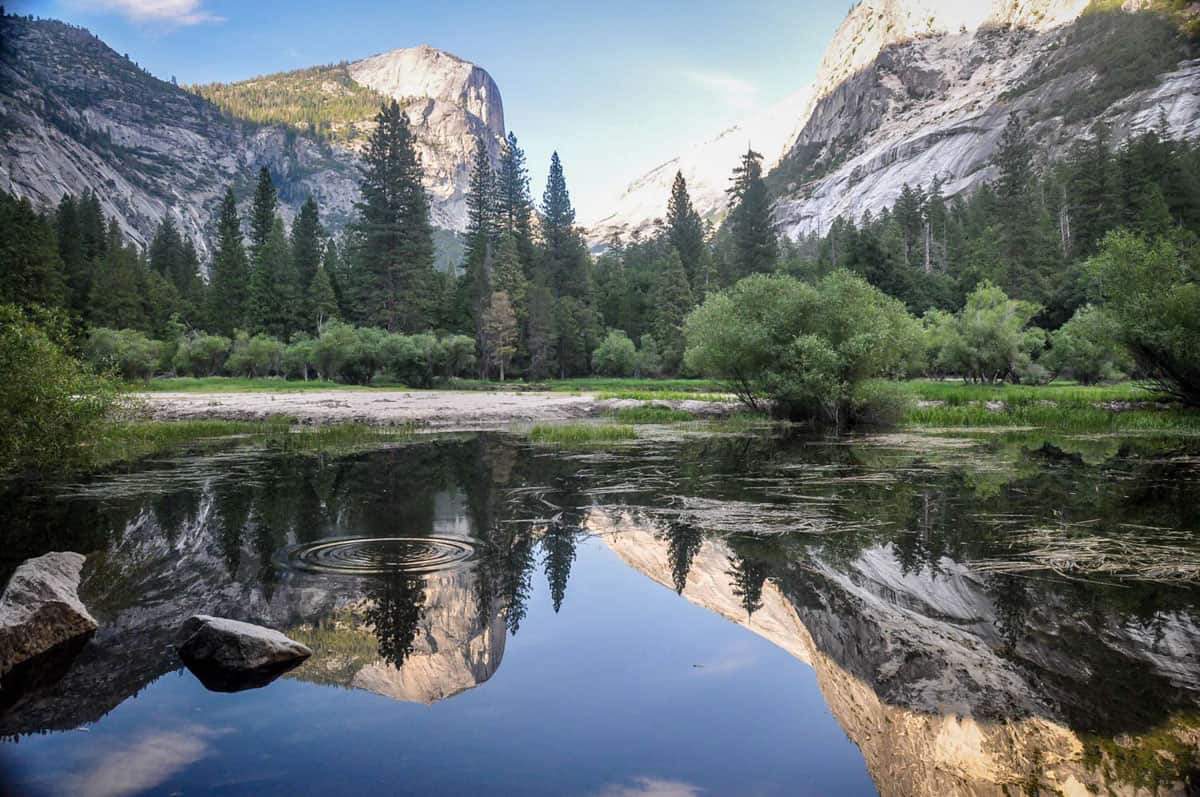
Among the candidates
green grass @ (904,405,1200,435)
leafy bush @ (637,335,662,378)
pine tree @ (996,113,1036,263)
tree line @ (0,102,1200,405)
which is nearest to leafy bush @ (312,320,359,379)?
tree line @ (0,102,1200,405)

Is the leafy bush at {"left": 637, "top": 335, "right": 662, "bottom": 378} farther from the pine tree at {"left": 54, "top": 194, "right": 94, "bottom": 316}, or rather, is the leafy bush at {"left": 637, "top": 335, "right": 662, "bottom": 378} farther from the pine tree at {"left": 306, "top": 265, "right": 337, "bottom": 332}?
the pine tree at {"left": 54, "top": 194, "right": 94, "bottom": 316}

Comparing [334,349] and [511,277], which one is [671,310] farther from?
[334,349]

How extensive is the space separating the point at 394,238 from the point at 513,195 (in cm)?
2227

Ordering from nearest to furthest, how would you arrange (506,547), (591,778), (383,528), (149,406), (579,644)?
(591,778), (579,644), (506,547), (383,528), (149,406)

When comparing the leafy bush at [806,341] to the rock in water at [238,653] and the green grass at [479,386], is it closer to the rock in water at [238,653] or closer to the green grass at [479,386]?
the green grass at [479,386]

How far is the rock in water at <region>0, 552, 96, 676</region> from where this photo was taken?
6.54 meters

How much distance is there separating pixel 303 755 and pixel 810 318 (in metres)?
29.4

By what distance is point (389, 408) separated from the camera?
1505 inches

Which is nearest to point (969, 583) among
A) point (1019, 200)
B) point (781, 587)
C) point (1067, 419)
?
point (781, 587)

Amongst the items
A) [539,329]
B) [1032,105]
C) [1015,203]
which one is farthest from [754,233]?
[1032,105]

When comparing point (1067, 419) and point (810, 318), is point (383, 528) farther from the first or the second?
point (1067, 419)

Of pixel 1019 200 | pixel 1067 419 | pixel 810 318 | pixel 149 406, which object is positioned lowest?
pixel 1067 419

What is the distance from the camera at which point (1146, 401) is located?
1368 inches

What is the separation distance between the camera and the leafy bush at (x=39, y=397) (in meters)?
12.6
